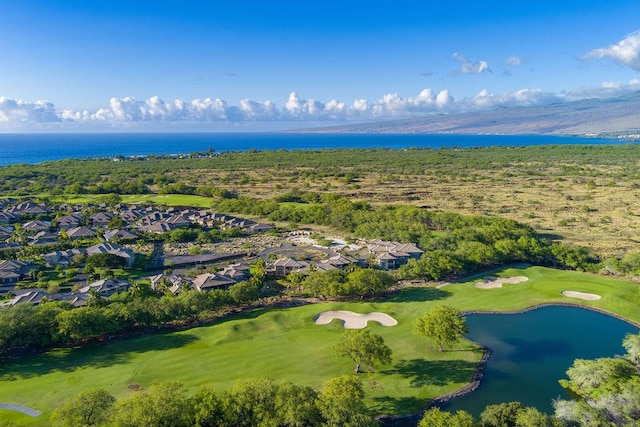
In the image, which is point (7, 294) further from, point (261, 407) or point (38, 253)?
point (261, 407)

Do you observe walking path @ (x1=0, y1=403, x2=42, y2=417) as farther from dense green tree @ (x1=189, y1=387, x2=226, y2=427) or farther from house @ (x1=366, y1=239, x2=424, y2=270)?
house @ (x1=366, y1=239, x2=424, y2=270)

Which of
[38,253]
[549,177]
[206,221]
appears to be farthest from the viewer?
[549,177]

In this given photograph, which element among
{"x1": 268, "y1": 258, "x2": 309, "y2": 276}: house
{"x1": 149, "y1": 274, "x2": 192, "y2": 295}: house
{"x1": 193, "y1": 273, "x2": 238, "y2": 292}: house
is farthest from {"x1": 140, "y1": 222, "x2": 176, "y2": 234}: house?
{"x1": 268, "y1": 258, "x2": 309, "y2": 276}: house

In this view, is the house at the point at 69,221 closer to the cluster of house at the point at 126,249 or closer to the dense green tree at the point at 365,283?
the cluster of house at the point at 126,249

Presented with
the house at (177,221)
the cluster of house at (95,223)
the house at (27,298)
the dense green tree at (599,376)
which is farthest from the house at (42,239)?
the dense green tree at (599,376)

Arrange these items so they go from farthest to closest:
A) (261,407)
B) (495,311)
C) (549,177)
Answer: (549,177), (495,311), (261,407)

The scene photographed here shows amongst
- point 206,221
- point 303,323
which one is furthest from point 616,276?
point 206,221
